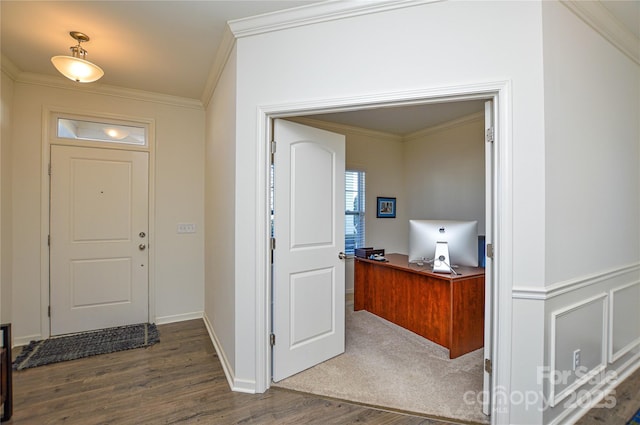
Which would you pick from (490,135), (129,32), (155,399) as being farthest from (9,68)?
(490,135)

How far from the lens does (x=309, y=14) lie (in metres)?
2.04

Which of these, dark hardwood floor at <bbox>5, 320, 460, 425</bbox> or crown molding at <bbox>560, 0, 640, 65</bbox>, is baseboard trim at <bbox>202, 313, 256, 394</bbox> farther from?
crown molding at <bbox>560, 0, 640, 65</bbox>

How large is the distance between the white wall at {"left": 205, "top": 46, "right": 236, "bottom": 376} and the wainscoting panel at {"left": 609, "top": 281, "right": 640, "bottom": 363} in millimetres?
2847

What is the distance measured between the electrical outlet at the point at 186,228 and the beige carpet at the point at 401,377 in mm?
2241

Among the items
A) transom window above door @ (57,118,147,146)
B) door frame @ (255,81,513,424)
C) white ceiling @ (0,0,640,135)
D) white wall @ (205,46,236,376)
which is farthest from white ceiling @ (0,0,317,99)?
door frame @ (255,81,513,424)

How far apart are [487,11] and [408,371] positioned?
8.69 feet

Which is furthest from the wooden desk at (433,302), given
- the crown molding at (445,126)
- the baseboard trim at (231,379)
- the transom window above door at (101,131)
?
the transom window above door at (101,131)

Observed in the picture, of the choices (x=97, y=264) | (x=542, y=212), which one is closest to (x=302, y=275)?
(x=542, y=212)

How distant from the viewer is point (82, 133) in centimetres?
323

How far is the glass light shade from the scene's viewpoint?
82.5 inches

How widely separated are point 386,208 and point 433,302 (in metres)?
2.23

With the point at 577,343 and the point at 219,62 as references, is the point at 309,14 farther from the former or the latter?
the point at 577,343

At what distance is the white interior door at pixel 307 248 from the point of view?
7.47ft

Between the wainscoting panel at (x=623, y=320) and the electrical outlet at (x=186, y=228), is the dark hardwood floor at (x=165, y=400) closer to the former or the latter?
the wainscoting panel at (x=623, y=320)
